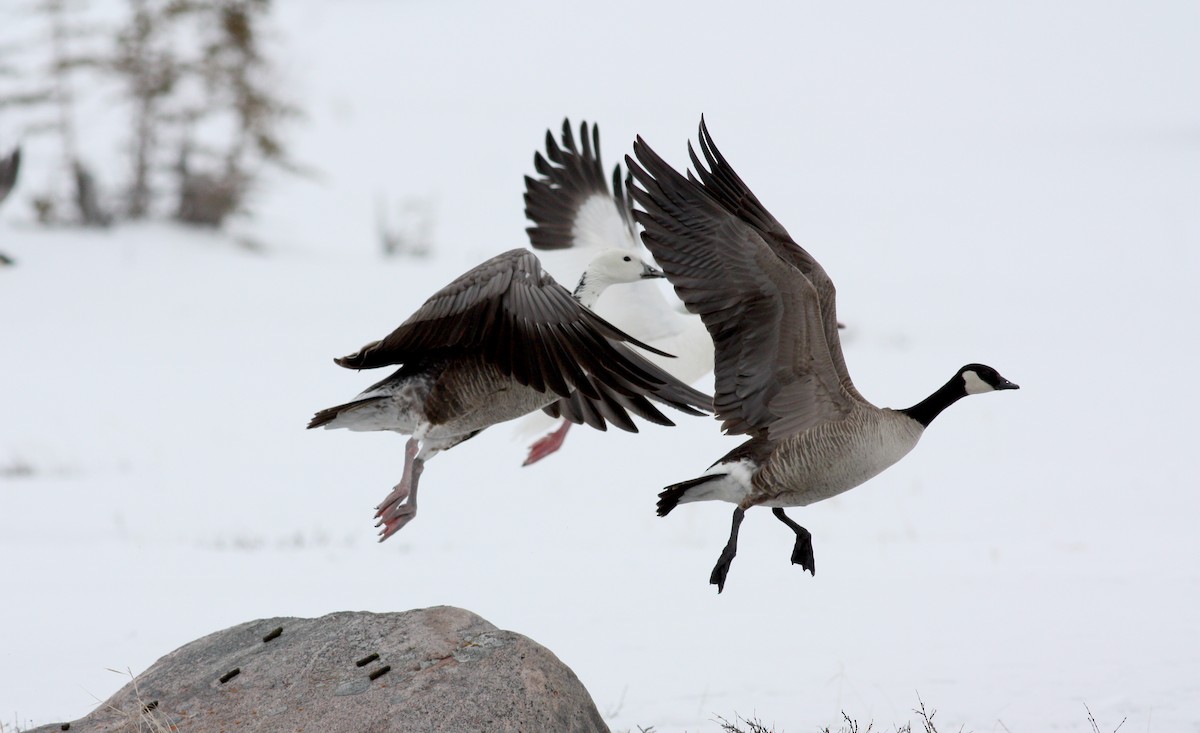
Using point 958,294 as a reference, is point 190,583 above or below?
below

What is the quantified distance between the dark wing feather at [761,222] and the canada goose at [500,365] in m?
0.71

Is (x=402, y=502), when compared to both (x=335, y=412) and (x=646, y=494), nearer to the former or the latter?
(x=335, y=412)

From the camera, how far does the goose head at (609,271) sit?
22.7ft

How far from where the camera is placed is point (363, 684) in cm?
506

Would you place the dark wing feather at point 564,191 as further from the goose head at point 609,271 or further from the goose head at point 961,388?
the goose head at point 961,388

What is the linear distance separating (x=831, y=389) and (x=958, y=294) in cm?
2163

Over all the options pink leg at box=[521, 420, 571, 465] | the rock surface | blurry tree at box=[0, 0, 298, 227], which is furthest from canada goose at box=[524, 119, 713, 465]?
blurry tree at box=[0, 0, 298, 227]

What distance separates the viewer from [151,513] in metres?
12.5

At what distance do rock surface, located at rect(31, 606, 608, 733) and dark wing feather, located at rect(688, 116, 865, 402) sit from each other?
182 centimetres

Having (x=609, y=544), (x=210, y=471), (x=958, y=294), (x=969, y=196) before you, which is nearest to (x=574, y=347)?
(x=609, y=544)

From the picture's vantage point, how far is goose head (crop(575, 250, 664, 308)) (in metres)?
6.91

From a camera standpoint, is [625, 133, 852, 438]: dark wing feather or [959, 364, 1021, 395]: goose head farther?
[959, 364, 1021, 395]: goose head

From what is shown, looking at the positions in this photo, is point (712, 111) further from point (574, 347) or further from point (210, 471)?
point (574, 347)

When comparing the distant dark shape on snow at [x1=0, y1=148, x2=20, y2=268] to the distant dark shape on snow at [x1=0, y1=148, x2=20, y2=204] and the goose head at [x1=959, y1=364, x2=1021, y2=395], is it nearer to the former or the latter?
the distant dark shape on snow at [x1=0, y1=148, x2=20, y2=204]
